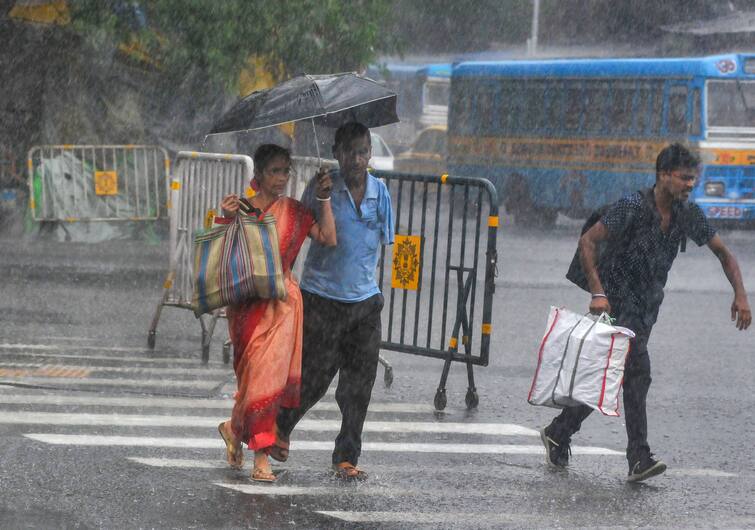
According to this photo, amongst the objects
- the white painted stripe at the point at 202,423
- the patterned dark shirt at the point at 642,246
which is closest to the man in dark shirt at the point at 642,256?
the patterned dark shirt at the point at 642,246

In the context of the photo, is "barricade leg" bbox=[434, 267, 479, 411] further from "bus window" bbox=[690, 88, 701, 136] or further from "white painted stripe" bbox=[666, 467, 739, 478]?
"bus window" bbox=[690, 88, 701, 136]

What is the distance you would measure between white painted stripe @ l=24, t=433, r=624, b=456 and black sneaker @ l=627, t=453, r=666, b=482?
690 mm

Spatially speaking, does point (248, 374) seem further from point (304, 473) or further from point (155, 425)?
point (155, 425)

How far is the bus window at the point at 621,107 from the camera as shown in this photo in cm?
2259

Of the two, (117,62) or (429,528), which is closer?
(429,528)

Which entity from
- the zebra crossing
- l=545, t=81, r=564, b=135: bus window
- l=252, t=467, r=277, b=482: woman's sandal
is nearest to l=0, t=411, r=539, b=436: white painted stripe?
the zebra crossing

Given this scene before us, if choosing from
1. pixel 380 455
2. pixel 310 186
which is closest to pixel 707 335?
pixel 380 455

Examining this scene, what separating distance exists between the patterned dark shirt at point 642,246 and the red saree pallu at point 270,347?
1.54 meters

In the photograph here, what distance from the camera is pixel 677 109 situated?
21.8 metres

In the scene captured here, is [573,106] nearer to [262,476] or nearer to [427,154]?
[427,154]

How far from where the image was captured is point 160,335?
423 inches

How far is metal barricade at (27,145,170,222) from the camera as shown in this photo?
1667cm

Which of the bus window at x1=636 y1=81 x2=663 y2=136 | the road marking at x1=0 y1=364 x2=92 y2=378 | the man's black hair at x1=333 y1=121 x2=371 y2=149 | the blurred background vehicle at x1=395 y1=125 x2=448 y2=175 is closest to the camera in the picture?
the man's black hair at x1=333 y1=121 x2=371 y2=149

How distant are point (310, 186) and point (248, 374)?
917 millimetres
